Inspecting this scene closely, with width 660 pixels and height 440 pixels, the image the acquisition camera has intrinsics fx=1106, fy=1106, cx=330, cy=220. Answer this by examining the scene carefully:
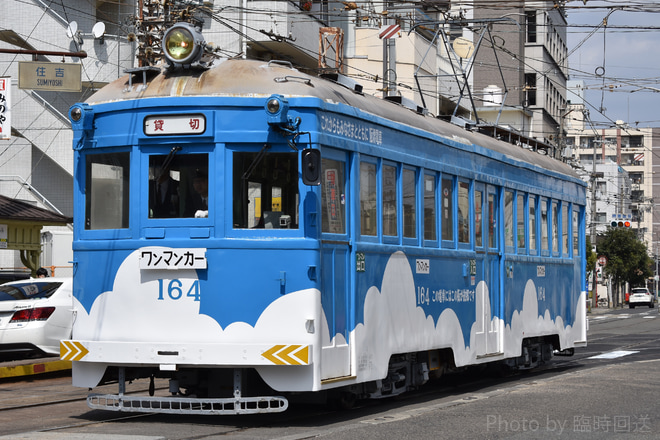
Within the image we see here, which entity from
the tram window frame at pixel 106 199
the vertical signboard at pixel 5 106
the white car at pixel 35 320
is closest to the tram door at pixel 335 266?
the tram window frame at pixel 106 199

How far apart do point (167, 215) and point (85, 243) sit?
2.95 feet

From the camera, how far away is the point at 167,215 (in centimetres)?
970

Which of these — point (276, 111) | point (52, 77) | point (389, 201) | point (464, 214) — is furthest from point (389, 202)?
point (52, 77)

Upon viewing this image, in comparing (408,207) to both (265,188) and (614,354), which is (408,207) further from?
(614,354)

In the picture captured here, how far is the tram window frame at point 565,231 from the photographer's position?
17.0 meters

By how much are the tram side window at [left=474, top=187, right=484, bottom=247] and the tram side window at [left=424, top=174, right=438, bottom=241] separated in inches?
50.3

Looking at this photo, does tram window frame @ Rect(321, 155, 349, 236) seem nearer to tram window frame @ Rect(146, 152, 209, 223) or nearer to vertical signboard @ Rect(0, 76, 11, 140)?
tram window frame @ Rect(146, 152, 209, 223)

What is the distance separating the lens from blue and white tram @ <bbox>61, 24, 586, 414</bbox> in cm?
939

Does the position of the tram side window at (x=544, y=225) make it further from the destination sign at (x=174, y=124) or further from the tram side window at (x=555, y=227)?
the destination sign at (x=174, y=124)

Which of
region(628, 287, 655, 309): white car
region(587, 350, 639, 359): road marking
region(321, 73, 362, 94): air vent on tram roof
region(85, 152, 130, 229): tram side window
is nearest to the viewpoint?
region(85, 152, 130, 229): tram side window

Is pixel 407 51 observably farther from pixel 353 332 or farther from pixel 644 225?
pixel 644 225

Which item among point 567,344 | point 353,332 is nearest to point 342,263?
point 353,332

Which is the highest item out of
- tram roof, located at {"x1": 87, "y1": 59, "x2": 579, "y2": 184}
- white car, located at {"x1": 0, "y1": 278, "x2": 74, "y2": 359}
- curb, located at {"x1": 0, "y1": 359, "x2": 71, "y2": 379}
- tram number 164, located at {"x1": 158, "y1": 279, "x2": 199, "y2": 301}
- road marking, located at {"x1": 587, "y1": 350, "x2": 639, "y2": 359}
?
tram roof, located at {"x1": 87, "y1": 59, "x2": 579, "y2": 184}

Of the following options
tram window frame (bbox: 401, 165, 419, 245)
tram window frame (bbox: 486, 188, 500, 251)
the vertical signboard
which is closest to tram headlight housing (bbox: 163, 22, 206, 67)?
tram window frame (bbox: 401, 165, 419, 245)
